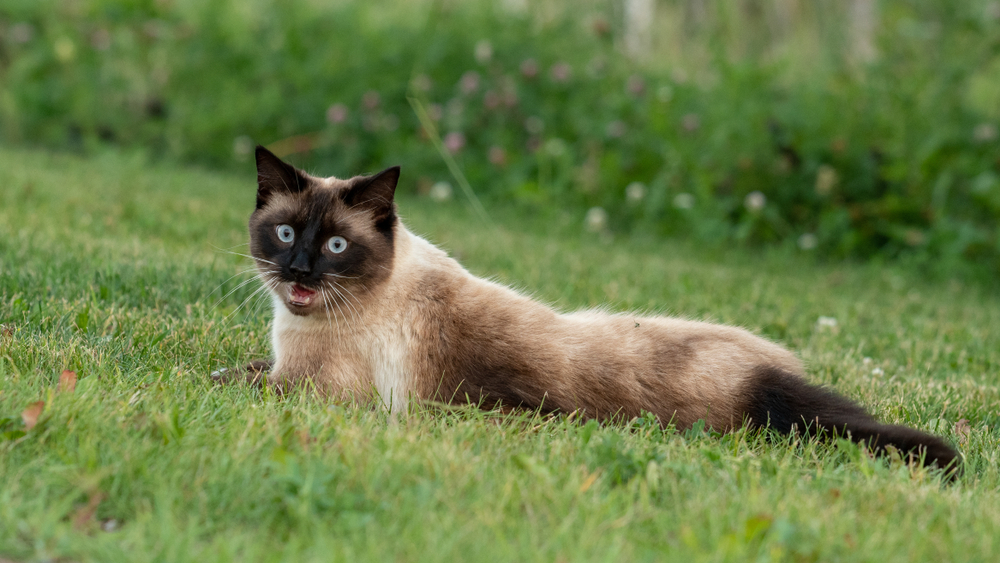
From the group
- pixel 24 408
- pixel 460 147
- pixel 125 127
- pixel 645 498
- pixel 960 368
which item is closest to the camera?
pixel 645 498

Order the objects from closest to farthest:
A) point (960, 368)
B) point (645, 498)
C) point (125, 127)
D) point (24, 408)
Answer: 1. point (645, 498)
2. point (24, 408)
3. point (960, 368)
4. point (125, 127)

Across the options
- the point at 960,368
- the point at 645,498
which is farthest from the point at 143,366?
the point at 960,368

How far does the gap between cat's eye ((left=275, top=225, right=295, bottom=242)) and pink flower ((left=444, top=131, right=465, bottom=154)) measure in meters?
5.40

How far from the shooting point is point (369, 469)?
2189 millimetres

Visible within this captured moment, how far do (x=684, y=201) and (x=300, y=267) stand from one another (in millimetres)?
5308

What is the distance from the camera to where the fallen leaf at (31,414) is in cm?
226

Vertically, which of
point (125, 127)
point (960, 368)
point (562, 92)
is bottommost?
point (125, 127)

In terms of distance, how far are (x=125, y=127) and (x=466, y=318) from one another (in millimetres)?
7870

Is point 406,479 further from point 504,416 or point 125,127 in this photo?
point 125,127

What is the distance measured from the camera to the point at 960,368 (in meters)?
4.28

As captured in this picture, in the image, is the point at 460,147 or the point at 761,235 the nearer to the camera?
the point at 761,235

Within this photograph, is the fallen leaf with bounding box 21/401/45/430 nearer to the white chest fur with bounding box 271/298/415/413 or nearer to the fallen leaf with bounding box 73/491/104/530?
the fallen leaf with bounding box 73/491/104/530

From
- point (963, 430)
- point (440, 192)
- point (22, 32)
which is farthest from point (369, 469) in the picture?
point (22, 32)

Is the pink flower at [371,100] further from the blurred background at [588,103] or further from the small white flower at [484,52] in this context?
the small white flower at [484,52]
